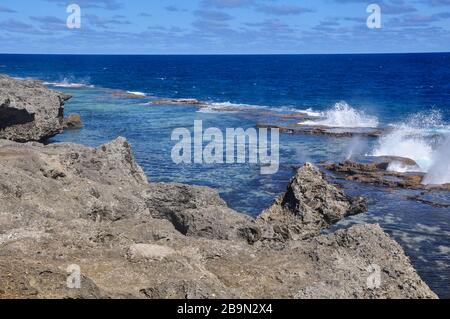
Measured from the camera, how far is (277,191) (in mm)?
31547

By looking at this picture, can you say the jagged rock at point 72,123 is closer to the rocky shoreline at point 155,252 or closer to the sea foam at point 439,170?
the sea foam at point 439,170

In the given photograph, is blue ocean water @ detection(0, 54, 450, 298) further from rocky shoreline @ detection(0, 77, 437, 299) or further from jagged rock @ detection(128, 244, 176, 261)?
jagged rock @ detection(128, 244, 176, 261)

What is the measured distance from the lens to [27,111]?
37.7 meters

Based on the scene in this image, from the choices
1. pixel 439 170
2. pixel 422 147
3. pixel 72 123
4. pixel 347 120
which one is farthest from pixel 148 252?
pixel 347 120

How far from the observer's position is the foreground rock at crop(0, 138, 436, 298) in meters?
10.5

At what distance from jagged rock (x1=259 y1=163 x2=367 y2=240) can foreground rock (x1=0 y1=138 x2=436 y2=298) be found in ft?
11.8

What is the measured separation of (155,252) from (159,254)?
0.14 m

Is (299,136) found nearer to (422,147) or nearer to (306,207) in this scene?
Answer: (422,147)
